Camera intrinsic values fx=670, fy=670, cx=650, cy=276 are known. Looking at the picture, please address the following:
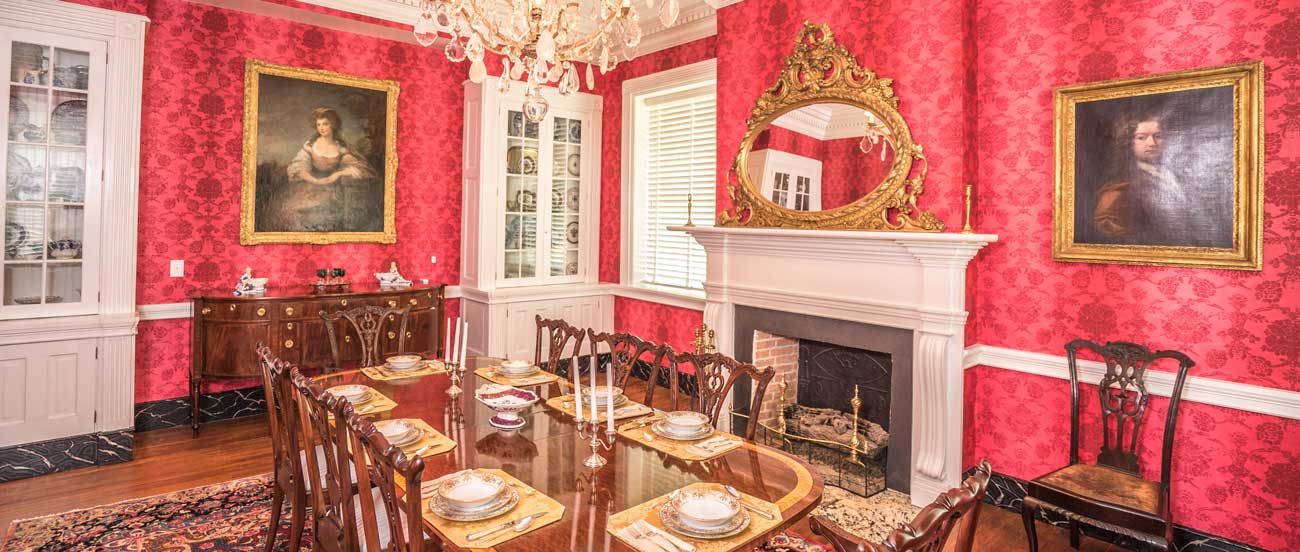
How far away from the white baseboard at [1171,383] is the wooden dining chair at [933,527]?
219cm

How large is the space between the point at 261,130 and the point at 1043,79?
478 centimetres

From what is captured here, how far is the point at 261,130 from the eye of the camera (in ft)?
15.1

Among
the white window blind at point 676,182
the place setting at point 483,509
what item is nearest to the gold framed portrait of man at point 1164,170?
the white window blind at point 676,182

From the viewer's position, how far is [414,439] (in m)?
2.16

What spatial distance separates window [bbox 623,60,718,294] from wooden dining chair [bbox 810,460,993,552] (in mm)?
3848

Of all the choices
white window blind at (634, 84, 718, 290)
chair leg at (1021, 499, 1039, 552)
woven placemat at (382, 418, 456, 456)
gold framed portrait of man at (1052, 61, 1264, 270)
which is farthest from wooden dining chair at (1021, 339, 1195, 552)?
white window blind at (634, 84, 718, 290)

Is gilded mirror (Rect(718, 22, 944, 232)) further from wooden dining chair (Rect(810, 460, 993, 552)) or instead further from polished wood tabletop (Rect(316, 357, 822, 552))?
wooden dining chair (Rect(810, 460, 993, 552))

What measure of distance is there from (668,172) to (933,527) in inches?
184

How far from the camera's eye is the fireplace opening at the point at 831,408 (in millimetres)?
3803

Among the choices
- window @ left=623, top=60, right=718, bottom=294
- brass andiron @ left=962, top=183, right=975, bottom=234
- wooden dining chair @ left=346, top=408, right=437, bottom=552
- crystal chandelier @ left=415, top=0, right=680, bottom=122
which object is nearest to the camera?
wooden dining chair @ left=346, top=408, right=437, bottom=552

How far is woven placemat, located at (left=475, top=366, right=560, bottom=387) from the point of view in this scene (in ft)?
9.79

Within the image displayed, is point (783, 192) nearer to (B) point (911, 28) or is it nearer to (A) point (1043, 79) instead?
(B) point (911, 28)

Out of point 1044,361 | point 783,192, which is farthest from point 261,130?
point 1044,361

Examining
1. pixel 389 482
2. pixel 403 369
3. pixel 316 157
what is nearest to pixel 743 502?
pixel 389 482
